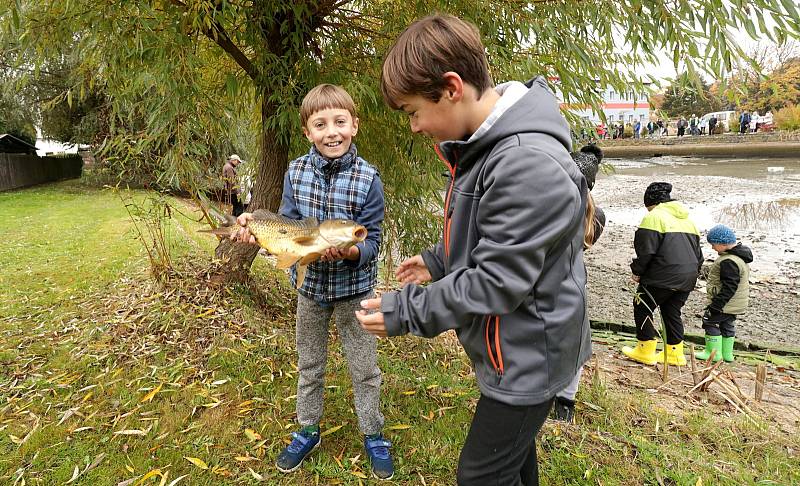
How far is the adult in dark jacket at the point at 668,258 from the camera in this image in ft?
15.8

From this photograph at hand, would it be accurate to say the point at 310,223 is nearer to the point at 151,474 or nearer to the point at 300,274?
the point at 300,274

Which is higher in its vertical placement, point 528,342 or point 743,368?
point 528,342

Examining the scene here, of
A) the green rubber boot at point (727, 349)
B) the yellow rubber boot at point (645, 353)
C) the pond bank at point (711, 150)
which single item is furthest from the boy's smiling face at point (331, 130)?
the pond bank at point (711, 150)

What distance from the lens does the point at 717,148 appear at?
3266 centimetres

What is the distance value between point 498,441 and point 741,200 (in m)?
17.4

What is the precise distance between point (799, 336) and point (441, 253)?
6.97 meters

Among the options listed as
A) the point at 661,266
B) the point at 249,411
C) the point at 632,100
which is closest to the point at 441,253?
the point at 249,411

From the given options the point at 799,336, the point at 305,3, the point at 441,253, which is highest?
the point at 305,3

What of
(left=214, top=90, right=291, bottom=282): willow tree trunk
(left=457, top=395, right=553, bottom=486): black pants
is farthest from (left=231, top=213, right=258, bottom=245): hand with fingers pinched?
(left=214, top=90, right=291, bottom=282): willow tree trunk

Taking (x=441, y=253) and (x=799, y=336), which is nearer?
(x=441, y=253)

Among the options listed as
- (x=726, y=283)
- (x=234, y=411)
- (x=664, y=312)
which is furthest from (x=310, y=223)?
(x=726, y=283)

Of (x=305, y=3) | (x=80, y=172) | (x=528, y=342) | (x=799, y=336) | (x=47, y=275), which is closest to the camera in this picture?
(x=528, y=342)

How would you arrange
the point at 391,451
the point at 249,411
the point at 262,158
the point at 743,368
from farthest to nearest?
the point at 743,368 < the point at 262,158 < the point at 249,411 < the point at 391,451

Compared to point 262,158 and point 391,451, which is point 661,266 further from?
point 262,158
